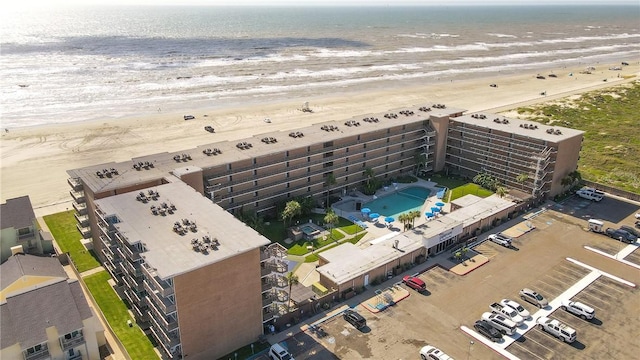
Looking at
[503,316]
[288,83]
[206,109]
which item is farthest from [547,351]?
[288,83]

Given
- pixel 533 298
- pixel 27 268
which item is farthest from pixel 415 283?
pixel 27 268

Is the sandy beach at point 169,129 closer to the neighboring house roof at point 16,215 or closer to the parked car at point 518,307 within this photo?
the neighboring house roof at point 16,215

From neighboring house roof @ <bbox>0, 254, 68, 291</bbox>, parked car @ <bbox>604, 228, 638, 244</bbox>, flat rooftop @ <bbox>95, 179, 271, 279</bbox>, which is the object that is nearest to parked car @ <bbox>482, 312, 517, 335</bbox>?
flat rooftop @ <bbox>95, 179, 271, 279</bbox>

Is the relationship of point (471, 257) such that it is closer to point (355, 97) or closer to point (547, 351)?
point (547, 351)

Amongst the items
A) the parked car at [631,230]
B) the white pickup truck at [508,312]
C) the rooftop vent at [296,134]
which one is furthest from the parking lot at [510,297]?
the rooftop vent at [296,134]

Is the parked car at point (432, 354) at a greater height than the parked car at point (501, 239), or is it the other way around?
the parked car at point (501, 239)

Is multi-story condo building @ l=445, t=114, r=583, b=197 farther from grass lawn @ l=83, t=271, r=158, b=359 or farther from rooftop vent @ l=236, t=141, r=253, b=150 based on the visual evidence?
grass lawn @ l=83, t=271, r=158, b=359
